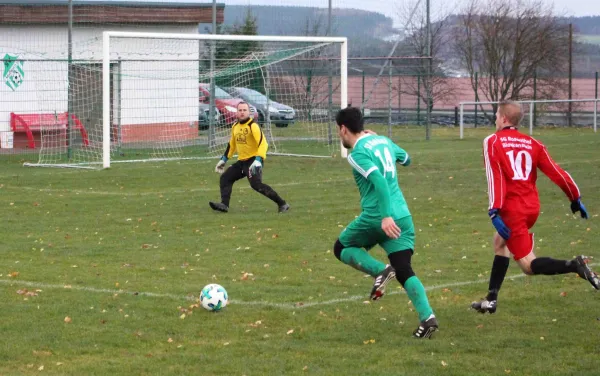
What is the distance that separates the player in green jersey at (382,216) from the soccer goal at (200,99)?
17.3 m

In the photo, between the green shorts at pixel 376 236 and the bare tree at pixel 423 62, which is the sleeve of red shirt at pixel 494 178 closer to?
the green shorts at pixel 376 236

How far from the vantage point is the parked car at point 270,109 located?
2681cm

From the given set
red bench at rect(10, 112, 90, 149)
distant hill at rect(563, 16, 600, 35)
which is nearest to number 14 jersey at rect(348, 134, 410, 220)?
red bench at rect(10, 112, 90, 149)

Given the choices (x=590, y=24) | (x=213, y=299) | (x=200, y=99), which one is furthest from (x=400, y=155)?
(x=590, y=24)

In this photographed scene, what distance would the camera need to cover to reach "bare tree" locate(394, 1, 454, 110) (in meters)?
32.0

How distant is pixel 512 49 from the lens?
134ft

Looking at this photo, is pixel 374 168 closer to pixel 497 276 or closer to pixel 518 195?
pixel 518 195

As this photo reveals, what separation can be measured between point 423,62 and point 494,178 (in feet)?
82.0

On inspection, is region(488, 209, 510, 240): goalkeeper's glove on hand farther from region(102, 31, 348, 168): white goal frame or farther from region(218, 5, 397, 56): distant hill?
region(218, 5, 397, 56): distant hill

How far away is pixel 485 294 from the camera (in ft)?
28.5

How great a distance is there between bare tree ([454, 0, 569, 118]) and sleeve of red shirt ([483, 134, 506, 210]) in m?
33.7

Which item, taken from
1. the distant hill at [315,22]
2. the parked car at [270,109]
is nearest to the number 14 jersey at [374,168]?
the parked car at [270,109]

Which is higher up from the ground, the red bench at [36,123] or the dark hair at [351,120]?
the dark hair at [351,120]

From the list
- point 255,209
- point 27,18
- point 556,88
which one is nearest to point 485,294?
point 255,209
